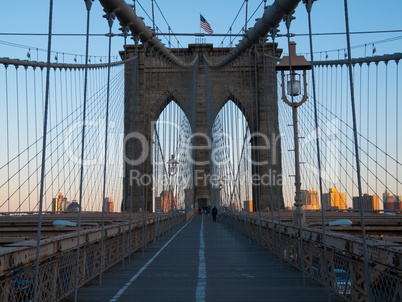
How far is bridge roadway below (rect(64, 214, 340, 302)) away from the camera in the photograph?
212 inches

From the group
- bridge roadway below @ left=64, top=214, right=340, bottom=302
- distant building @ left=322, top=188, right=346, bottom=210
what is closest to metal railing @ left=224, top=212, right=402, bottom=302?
bridge roadway below @ left=64, top=214, right=340, bottom=302

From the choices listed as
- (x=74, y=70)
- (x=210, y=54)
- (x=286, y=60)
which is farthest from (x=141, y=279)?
(x=210, y=54)

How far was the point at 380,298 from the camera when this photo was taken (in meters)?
3.95

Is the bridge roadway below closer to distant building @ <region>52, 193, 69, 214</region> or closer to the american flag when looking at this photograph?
distant building @ <region>52, 193, 69, 214</region>

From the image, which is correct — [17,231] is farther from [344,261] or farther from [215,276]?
[344,261]

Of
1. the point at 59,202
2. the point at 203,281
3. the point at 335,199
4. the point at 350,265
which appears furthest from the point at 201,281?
the point at 59,202

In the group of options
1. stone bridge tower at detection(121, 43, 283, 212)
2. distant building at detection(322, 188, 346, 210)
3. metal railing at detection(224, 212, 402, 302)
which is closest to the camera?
metal railing at detection(224, 212, 402, 302)

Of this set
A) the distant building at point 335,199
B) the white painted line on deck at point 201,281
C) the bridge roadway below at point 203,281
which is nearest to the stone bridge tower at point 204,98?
the distant building at point 335,199

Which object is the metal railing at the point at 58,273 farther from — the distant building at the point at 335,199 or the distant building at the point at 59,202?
the distant building at the point at 59,202

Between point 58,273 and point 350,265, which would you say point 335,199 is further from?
point 58,273

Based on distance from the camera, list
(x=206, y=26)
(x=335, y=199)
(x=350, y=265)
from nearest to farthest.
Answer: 1. (x=350, y=265)
2. (x=335, y=199)
3. (x=206, y=26)

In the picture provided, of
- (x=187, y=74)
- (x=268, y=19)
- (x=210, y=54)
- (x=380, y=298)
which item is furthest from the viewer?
(x=210, y=54)

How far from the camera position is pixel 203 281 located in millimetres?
6465

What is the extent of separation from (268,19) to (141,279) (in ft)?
14.8
